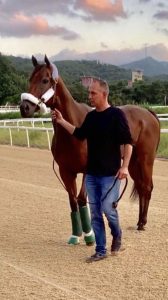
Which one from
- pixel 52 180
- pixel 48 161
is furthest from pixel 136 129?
pixel 48 161

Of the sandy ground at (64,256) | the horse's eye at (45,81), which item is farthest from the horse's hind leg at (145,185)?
the horse's eye at (45,81)

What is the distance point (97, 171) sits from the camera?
5.54m

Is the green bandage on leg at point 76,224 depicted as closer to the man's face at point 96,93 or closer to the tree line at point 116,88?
the man's face at point 96,93

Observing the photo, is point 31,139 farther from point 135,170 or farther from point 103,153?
point 103,153

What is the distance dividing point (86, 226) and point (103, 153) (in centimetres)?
139

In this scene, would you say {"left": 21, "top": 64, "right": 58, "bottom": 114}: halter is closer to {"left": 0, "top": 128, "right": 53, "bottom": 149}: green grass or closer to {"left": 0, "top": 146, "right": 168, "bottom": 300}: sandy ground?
{"left": 0, "top": 146, "right": 168, "bottom": 300}: sandy ground

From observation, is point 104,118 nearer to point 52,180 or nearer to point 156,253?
point 156,253

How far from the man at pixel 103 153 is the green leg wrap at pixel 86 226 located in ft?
2.40

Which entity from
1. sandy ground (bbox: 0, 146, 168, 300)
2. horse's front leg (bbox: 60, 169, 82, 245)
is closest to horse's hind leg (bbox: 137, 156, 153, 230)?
sandy ground (bbox: 0, 146, 168, 300)

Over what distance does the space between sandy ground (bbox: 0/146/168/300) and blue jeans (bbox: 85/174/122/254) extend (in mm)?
297

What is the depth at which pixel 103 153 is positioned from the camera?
18.0ft

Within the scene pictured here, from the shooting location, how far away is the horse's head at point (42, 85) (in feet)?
19.9

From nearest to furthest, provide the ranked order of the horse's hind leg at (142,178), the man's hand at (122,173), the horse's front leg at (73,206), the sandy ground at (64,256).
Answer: the sandy ground at (64,256)
the man's hand at (122,173)
the horse's front leg at (73,206)
the horse's hind leg at (142,178)

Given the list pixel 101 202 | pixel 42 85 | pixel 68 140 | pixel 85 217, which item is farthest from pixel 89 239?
pixel 42 85
